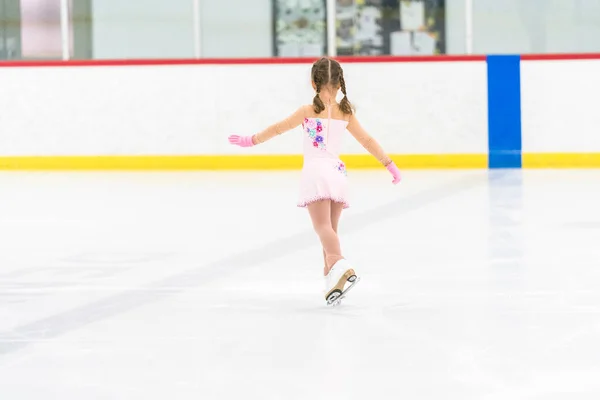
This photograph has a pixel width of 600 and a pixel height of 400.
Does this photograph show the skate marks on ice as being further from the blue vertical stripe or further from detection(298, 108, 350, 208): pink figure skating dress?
the blue vertical stripe

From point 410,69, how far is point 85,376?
8.22 m

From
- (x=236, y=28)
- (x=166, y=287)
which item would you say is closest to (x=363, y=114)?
(x=236, y=28)

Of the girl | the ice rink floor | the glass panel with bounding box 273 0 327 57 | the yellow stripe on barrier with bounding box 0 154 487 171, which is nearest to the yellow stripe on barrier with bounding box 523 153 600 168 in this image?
the yellow stripe on barrier with bounding box 0 154 487 171

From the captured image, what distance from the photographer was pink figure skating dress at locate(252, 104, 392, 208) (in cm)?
432

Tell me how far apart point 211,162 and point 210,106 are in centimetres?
51

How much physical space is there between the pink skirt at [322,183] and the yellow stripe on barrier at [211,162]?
6.56 m

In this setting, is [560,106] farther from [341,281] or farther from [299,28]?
[341,281]

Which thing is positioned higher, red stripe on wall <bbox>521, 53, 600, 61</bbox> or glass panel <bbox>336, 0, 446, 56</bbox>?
glass panel <bbox>336, 0, 446, 56</bbox>

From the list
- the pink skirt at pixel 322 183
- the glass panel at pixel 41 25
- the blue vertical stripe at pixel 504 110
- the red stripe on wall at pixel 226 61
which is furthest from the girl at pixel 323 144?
the glass panel at pixel 41 25

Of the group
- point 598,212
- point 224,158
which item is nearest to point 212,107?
point 224,158

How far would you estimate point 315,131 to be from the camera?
4.34m

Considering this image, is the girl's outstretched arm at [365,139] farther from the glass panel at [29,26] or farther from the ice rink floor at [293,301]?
the glass panel at [29,26]

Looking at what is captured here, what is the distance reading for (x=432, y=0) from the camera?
11500mm

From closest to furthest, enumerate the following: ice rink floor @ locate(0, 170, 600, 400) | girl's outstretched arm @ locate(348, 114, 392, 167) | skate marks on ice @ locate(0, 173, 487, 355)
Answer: ice rink floor @ locate(0, 170, 600, 400), skate marks on ice @ locate(0, 173, 487, 355), girl's outstretched arm @ locate(348, 114, 392, 167)
